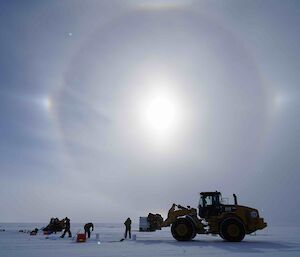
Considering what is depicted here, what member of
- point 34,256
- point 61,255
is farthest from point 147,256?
point 34,256

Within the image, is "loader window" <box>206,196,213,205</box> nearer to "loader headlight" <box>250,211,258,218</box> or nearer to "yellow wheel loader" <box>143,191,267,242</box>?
"yellow wheel loader" <box>143,191,267,242</box>

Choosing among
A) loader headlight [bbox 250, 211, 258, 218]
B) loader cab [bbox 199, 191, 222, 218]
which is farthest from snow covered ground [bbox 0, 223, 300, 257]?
loader cab [bbox 199, 191, 222, 218]

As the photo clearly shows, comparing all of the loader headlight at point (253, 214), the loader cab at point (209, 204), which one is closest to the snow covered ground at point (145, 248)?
the loader headlight at point (253, 214)

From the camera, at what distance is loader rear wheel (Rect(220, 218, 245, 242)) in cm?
2319

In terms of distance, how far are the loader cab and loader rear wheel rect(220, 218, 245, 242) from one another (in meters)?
1.40

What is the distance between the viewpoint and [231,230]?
76.5 feet

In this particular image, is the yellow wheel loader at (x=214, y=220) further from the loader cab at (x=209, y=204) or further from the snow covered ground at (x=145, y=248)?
the snow covered ground at (x=145, y=248)

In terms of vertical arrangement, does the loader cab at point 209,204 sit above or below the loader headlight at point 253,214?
above

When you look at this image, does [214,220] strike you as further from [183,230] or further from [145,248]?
[145,248]

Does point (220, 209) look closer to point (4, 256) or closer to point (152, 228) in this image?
point (152, 228)

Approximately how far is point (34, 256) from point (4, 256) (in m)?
1.33

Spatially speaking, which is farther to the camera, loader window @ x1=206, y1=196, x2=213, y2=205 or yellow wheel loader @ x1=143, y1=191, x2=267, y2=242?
loader window @ x1=206, y1=196, x2=213, y2=205

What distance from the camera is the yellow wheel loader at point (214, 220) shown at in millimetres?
23250

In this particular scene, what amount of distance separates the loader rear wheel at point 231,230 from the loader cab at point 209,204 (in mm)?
1402
